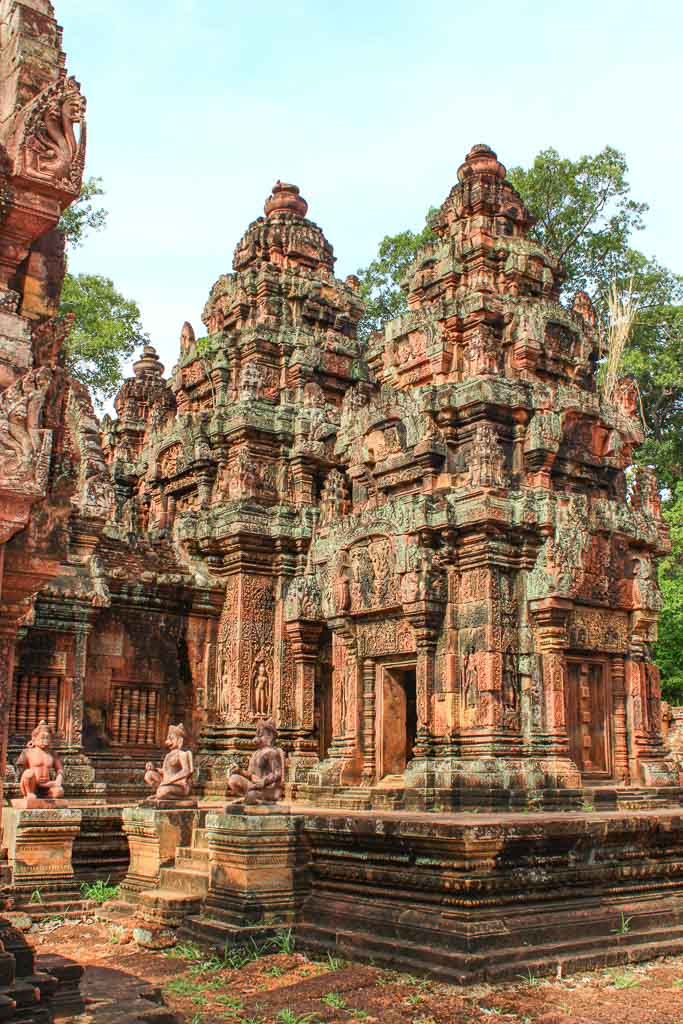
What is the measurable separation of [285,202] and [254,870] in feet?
43.6

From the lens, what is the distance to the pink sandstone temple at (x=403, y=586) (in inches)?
483

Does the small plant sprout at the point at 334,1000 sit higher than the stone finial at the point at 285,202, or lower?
lower

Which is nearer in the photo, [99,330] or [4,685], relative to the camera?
[4,685]

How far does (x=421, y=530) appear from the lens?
42.0ft

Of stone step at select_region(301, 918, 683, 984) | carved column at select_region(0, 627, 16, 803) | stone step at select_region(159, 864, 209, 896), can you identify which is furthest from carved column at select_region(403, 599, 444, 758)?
carved column at select_region(0, 627, 16, 803)

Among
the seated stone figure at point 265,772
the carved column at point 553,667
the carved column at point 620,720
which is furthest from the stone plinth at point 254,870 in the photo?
the carved column at point 620,720

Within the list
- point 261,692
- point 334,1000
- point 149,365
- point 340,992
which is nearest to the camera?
point 334,1000

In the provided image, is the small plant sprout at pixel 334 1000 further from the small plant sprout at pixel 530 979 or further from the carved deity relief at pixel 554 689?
the carved deity relief at pixel 554 689

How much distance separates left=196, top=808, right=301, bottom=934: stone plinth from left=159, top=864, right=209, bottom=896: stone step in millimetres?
293

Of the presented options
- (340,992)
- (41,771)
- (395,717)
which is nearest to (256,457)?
(395,717)

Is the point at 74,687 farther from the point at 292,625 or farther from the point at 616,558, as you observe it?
the point at 616,558

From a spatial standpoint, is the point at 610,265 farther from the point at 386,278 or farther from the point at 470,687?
the point at 470,687

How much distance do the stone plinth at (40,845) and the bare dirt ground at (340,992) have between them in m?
1.68

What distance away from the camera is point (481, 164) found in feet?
49.6
